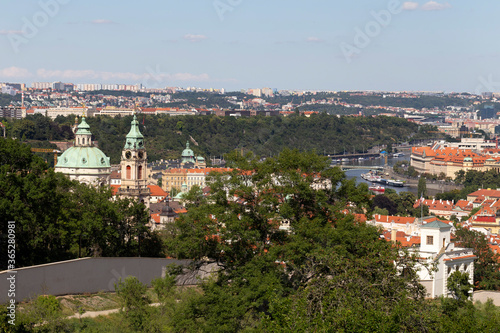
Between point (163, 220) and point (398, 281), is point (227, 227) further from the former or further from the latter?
point (163, 220)

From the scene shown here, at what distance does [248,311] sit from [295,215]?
123 inches

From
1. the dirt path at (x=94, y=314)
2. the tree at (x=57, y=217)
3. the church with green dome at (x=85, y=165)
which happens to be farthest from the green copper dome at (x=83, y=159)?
the dirt path at (x=94, y=314)

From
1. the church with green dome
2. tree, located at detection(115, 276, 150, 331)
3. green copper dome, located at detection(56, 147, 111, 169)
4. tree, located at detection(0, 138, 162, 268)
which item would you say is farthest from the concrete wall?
green copper dome, located at detection(56, 147, 111, 169)

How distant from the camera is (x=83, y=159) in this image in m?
56.6

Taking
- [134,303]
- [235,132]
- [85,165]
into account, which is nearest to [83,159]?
[85,165]

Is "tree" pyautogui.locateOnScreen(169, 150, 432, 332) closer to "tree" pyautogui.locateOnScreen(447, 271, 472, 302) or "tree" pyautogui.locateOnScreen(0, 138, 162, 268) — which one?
"tree" pyautogui.locateOnScreen(0, 138, 162, 268)

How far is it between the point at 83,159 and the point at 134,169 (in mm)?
3657

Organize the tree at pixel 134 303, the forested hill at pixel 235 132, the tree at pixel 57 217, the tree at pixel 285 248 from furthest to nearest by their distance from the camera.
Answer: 1. the forested hill at pixel 235 132
2. the tree at pixel 57 217
3. the tree at pixel 134 303
4. the tree at pixel 285 248

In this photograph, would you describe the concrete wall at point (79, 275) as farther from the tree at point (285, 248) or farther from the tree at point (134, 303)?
the tree at point (285, 248)

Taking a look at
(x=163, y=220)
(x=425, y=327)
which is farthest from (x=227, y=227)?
(x=163, y=220)

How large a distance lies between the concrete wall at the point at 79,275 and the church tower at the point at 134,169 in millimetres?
22937

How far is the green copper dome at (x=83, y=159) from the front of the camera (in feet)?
185

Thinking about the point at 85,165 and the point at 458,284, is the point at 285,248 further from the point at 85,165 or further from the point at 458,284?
the point at 85,165

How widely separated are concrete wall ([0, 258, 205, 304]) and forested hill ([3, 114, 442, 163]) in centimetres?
7429
